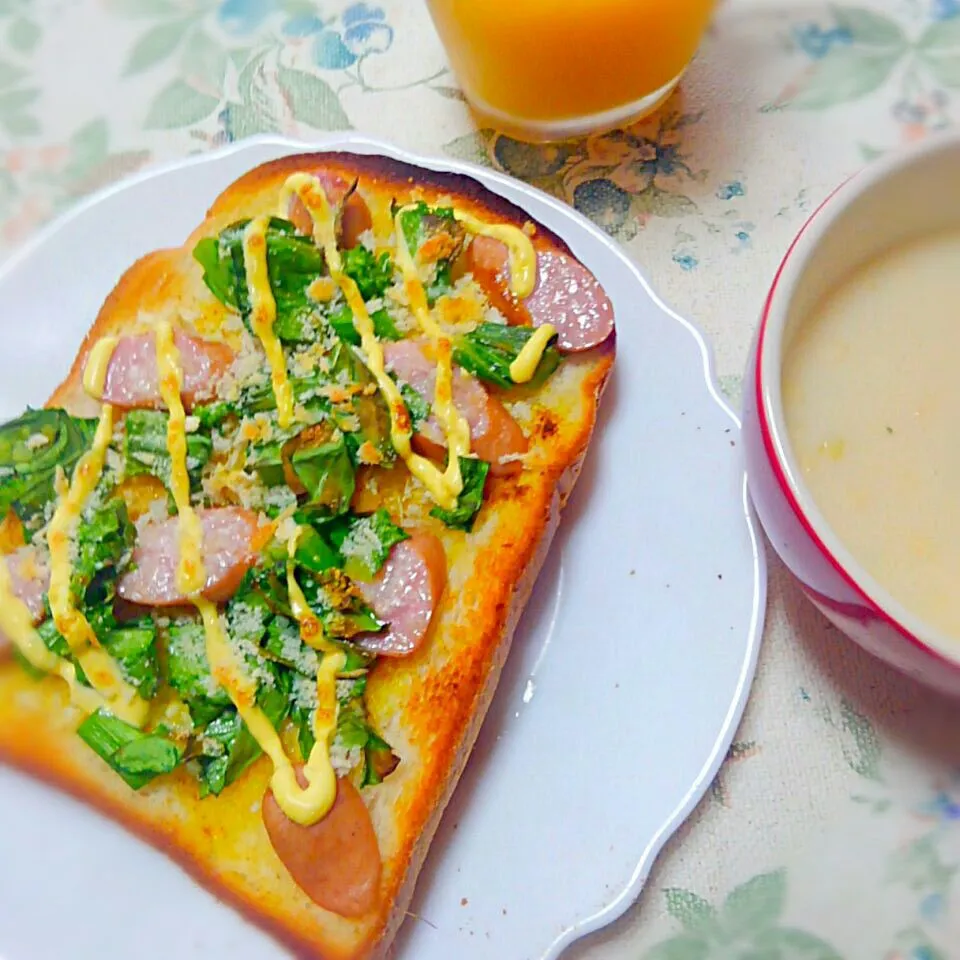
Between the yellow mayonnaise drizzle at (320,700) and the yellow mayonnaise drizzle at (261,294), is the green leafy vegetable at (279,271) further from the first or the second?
the yellow mayonnaise drizzle at (320,700)

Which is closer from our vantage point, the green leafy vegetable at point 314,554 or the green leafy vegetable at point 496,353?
the green leafy vegetable at point 314,554

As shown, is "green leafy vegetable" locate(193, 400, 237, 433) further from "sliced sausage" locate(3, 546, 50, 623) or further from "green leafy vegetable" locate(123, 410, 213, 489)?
"sliced sausage" locate(3, 546, 50, 623)

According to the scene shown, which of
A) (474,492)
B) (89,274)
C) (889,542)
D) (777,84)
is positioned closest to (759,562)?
(889,542)

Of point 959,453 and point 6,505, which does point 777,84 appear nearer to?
point 959,453

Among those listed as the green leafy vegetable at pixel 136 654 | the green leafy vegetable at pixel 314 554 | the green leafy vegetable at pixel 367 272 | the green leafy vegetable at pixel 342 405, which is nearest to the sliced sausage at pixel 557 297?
the green leafy vegetable at pixel 367 272

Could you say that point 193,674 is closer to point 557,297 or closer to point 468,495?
point 468,495
